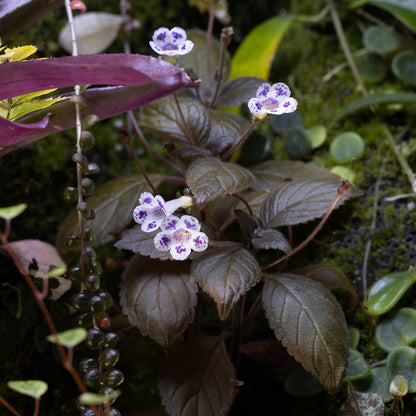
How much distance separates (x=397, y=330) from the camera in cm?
103

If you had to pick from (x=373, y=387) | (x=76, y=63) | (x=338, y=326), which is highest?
(x=76, y=63)

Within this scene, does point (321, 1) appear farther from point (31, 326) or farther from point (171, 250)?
point (31, 326)

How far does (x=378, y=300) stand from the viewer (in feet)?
3.41

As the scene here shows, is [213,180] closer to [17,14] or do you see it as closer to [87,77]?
[87,77]

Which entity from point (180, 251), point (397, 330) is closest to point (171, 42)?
point (180, 251)

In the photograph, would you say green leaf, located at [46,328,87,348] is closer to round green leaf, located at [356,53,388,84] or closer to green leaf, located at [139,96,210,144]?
green leaf, located at [139,96,210,144]

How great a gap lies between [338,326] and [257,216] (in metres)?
0.31

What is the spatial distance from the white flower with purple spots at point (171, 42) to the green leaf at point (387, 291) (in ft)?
2.08

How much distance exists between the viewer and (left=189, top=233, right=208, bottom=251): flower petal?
2.62ft

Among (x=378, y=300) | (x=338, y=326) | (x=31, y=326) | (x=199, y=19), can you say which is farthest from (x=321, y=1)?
(x=31, y=326)

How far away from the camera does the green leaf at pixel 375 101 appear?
1.38 metres

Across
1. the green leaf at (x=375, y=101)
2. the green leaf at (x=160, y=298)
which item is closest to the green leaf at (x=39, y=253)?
the green leaf at (x=160, y=298)

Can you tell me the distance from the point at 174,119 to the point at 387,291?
23.8 inches

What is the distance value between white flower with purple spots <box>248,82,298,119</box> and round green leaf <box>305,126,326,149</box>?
55 cm
